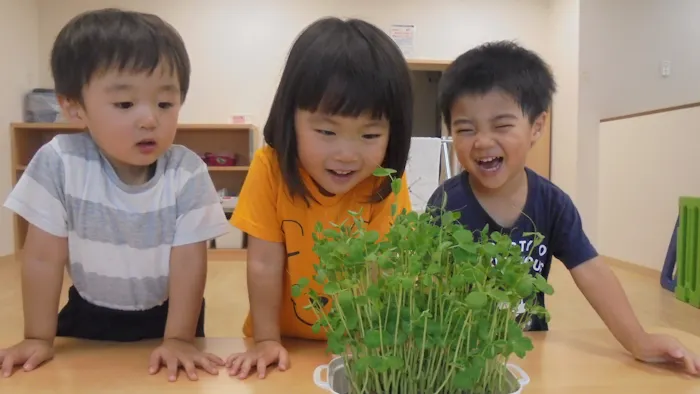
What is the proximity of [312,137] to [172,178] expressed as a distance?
0.30 m

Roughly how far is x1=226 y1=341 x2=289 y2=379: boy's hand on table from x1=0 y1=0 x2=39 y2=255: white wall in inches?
192

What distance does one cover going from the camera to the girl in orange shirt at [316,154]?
846 mm

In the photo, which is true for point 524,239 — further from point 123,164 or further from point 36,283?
point 36,283

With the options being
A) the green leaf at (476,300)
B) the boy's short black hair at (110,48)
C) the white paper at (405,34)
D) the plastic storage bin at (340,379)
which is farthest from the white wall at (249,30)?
the green leaf at (476,300)

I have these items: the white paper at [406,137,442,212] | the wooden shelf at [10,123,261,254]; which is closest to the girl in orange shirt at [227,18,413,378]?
the white paper at [406,137,442,212]

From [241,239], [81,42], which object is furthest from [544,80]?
[241,239]

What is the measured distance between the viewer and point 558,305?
9.05 ft

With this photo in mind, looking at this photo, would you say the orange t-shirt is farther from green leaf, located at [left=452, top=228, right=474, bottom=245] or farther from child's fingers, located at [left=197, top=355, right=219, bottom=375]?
green leaf, located at [left=452, top=228, right=474, bottom=245]

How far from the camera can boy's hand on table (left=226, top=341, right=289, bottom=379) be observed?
28.1 inches

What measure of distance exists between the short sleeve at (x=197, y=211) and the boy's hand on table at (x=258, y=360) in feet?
0.87

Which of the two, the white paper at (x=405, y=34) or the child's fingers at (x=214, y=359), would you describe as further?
the white paper at (x=405, y=34)

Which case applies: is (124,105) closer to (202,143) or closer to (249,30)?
(202,143)

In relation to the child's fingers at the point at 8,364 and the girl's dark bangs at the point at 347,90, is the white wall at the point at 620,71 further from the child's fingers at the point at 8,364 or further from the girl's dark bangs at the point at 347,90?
the child's fingers at the point at 8,364

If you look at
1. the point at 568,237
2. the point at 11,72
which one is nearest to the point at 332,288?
the point at 568,237
